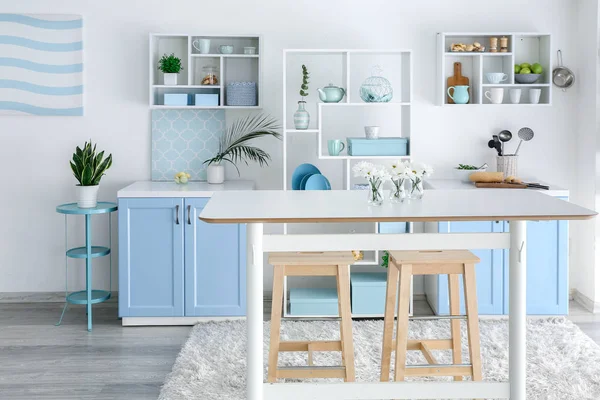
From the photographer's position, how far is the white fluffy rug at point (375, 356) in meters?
3.85

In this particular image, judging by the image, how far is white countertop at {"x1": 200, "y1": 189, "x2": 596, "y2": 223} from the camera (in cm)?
303

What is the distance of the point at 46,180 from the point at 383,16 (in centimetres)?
281

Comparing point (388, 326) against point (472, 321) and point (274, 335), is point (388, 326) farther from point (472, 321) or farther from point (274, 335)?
point (274, 335)

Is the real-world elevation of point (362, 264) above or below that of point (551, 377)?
above

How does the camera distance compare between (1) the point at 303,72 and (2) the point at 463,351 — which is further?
(1) the point at 303,72

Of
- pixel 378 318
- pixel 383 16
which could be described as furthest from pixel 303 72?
pixel 378 318

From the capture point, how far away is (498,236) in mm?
3248

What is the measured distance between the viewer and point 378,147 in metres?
5.14

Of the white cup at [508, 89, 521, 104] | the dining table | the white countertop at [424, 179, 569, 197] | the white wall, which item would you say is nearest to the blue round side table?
the white wall

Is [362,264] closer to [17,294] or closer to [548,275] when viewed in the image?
[548,275]

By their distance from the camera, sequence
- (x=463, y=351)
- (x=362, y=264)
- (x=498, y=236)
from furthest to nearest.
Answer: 1. (x=362, y=264)
2. (x=463, y=351)
3. (x=498, y=236)

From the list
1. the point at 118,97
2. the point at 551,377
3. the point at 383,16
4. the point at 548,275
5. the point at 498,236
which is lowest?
the point at 551,377

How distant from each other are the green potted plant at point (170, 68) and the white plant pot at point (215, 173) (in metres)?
0.67

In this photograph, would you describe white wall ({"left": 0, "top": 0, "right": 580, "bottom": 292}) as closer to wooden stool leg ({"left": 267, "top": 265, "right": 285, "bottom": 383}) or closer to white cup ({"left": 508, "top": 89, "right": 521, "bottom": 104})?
white cup ({"left": 508, "top": 89, "right": 521, "bottom": 104})
